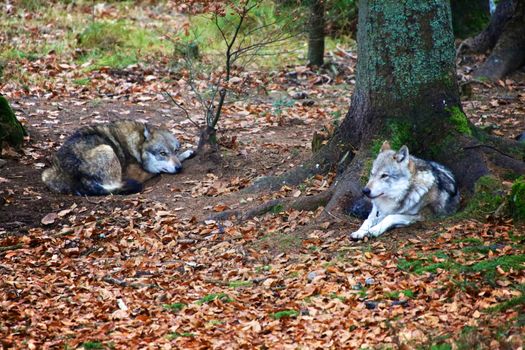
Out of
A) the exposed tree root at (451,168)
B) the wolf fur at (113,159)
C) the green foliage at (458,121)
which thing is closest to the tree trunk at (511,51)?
the exposed tree root at (451,168)

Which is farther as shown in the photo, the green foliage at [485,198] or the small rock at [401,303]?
the green foliage at [485,198]

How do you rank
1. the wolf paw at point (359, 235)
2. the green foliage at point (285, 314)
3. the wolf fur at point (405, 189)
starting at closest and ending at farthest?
the green foliage at point (285, 314)
the wolf paw at point (359, 235)
the wolf fur at point (405, 189)

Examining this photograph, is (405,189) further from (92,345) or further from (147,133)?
(147,133)

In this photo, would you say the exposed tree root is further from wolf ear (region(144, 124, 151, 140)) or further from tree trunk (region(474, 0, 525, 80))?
tree trunk (region(474, 0, 525, 80))

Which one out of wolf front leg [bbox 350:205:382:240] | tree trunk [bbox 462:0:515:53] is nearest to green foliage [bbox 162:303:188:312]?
wolf front leg [bbox 350:205:382:240]

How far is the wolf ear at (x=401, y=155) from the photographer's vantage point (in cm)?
809

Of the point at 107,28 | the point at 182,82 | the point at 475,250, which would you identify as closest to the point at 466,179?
the point at 475,250

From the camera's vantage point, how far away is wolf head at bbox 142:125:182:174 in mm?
11609

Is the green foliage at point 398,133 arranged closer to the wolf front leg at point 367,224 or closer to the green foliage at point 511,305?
the wolf front leg at point 367,224

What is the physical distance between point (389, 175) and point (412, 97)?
1222 millimetres

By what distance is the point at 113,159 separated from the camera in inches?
449

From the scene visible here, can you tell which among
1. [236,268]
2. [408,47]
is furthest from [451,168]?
[236,268]

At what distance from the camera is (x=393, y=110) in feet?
29.1

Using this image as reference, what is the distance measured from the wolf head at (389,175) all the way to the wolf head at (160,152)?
4.34 m
